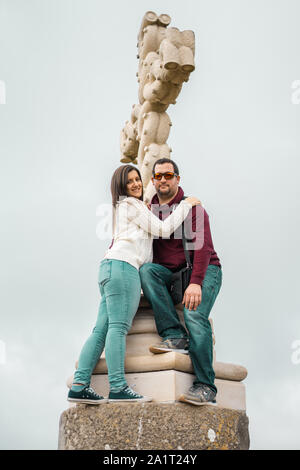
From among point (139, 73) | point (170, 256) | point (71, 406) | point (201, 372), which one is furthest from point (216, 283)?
point (139, 73)

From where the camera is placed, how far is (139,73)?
6.44 meters

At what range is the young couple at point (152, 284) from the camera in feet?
12.5

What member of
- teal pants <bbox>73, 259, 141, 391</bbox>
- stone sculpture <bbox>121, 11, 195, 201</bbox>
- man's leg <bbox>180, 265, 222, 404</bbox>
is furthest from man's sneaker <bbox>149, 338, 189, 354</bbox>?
stone sculpture <bbox>121, 11, 195, 201</bbox>

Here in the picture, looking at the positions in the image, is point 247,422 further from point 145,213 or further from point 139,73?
point 139,73

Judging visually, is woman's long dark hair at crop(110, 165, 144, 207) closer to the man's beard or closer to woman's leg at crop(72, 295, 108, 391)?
the man's beard

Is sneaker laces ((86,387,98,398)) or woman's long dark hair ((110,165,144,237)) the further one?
woman's long dark hair ((110,165,144,237))

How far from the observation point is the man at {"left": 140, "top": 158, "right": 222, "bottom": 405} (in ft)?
12.7

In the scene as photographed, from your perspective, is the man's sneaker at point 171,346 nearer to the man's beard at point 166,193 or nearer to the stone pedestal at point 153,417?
the stone pedestal at point 153,417

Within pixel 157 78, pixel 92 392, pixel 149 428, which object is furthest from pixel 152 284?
pixel 157 78

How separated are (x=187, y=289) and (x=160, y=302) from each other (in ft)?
0.80

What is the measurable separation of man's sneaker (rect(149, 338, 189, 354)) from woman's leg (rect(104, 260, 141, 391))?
0.25 m

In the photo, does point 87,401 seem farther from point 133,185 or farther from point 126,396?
point 133,185

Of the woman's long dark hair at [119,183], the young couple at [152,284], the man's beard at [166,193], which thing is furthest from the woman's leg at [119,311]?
the man's beard at [166,193]
